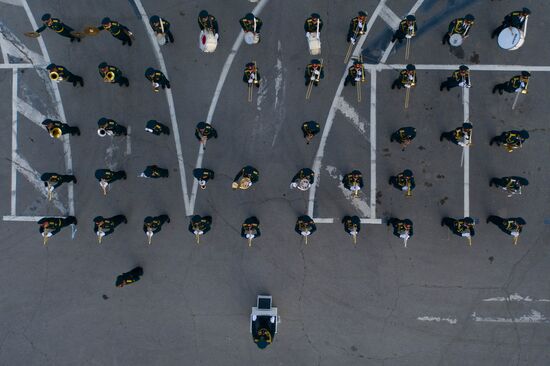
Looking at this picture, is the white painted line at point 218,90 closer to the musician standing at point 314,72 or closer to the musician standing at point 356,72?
the musician standing at point 314,72

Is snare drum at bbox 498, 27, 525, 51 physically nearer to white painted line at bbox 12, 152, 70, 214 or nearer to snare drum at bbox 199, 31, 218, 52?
snare drum at bbox 199, 31, 218, 52

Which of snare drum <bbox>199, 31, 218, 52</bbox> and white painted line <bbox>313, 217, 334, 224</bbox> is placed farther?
white painted line <bbox>313, 217, 334, 224</bbox>

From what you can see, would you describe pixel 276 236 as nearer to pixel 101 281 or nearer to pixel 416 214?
pixel 416 214

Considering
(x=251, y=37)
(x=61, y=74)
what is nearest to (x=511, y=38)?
(x=251, y=37)

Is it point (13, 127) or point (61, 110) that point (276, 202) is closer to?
point (61, 110)

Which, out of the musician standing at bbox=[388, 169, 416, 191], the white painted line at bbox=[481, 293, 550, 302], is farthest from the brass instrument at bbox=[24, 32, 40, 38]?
the white painted line at bbox=[481, 293, 550, 302]

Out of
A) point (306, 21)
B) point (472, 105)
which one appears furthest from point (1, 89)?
point (472, 105)

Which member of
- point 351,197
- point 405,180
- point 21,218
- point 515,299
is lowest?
point 515,299
